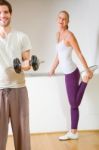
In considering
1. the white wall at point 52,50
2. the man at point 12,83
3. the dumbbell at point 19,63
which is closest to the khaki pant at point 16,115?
the man at point 12,83

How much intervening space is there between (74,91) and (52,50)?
0.72 m

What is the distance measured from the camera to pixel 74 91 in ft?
10.6

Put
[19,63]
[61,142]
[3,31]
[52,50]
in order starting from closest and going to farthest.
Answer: [19,63] → [3,31] → [61,142] → [52,50]

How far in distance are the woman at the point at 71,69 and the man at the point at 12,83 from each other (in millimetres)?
1165

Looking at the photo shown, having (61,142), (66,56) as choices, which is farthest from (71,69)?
(61,142)

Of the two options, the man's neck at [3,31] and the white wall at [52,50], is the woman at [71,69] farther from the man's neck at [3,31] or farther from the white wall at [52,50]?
the man's neck at [3,31]

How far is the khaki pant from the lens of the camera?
2.01 m

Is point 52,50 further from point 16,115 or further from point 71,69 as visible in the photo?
point 16,115

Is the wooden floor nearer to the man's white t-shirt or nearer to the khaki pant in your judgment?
the khaki pant

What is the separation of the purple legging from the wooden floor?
0.21 metres

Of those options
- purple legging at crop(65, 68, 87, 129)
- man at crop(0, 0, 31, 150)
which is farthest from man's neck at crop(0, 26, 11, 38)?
purple legging at crop(65, 68, 87, 129)

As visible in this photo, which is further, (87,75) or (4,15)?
(87,75)

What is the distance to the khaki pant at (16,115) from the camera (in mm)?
2012

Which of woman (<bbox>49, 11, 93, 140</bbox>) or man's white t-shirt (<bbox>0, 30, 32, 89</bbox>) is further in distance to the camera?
woman (<bbox>49, 11, 93, 140</bbox>)
